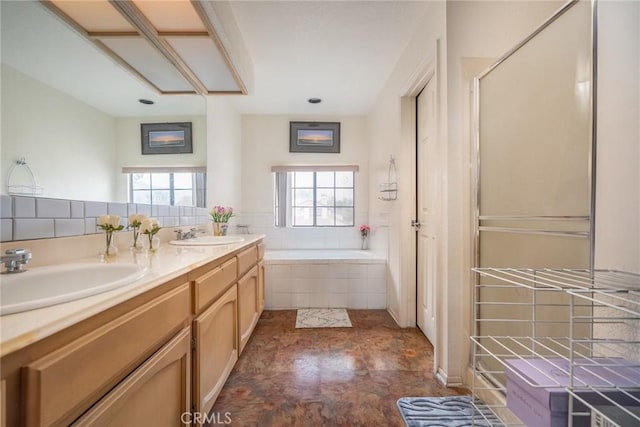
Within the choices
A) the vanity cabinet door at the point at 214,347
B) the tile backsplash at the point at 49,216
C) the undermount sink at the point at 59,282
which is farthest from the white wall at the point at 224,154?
the undermount sink at the point at 59,282

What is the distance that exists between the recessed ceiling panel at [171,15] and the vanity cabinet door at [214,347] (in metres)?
1.54

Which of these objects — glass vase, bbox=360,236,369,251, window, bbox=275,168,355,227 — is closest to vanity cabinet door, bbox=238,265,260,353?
window, bbox=275,168,355,227

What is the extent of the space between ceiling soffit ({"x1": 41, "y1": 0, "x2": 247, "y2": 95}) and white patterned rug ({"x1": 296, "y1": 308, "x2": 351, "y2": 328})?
2212 millimetres

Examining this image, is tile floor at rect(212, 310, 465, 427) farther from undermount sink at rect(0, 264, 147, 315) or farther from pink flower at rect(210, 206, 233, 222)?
pink flower at rect(210, 206, 233, 222)

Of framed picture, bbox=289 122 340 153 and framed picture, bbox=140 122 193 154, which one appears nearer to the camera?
framed picture, bbox=140 122 193 154

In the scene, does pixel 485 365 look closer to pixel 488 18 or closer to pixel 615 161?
pixel 615 161

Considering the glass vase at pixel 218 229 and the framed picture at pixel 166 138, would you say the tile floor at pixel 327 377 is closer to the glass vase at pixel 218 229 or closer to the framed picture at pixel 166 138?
the glass vase at pixel 218 229

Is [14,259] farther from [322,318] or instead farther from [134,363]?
[322,318]

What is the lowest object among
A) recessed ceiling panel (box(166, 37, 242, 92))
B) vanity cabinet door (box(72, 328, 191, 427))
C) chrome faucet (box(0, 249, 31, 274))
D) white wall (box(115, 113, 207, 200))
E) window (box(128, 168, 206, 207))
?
vanity cabinet door (box(72, 328, 191, 427))

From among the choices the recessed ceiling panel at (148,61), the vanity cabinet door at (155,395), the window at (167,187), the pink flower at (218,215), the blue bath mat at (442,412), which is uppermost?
the recessed ceiling panel at (148,61)

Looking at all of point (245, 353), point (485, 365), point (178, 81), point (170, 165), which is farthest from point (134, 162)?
point (485, 365)

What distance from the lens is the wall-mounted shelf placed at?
105 inches

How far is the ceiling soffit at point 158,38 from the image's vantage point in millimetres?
1230

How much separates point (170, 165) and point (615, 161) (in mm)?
2332
